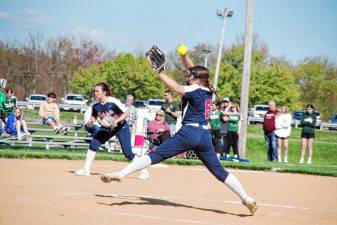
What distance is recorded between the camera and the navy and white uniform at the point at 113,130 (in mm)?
12398

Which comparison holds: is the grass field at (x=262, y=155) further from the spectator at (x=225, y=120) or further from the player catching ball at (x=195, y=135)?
the player catching ball at (x=195, y=135)

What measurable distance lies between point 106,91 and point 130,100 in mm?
7406

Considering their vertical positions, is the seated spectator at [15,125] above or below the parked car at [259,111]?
above

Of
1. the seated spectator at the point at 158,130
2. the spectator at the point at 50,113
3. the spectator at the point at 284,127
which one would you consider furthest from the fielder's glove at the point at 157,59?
the spectator at the point at 284,127

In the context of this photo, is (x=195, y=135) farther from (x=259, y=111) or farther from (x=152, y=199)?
(x=259, y=111)

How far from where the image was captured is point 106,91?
12.5 meters

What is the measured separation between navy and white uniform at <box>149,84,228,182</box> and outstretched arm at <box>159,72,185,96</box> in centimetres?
19

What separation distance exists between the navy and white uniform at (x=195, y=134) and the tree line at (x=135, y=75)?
50819 millimetres

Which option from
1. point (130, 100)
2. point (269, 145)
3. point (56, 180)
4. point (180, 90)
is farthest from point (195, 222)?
point (269, 145)

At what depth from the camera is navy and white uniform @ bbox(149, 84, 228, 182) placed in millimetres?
8500

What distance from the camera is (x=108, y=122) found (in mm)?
12023

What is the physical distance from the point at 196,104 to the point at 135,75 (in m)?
56.7

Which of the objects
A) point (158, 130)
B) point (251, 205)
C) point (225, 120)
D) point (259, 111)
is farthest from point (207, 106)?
point (259, 111)

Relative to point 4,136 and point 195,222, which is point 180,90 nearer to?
point 195,222
